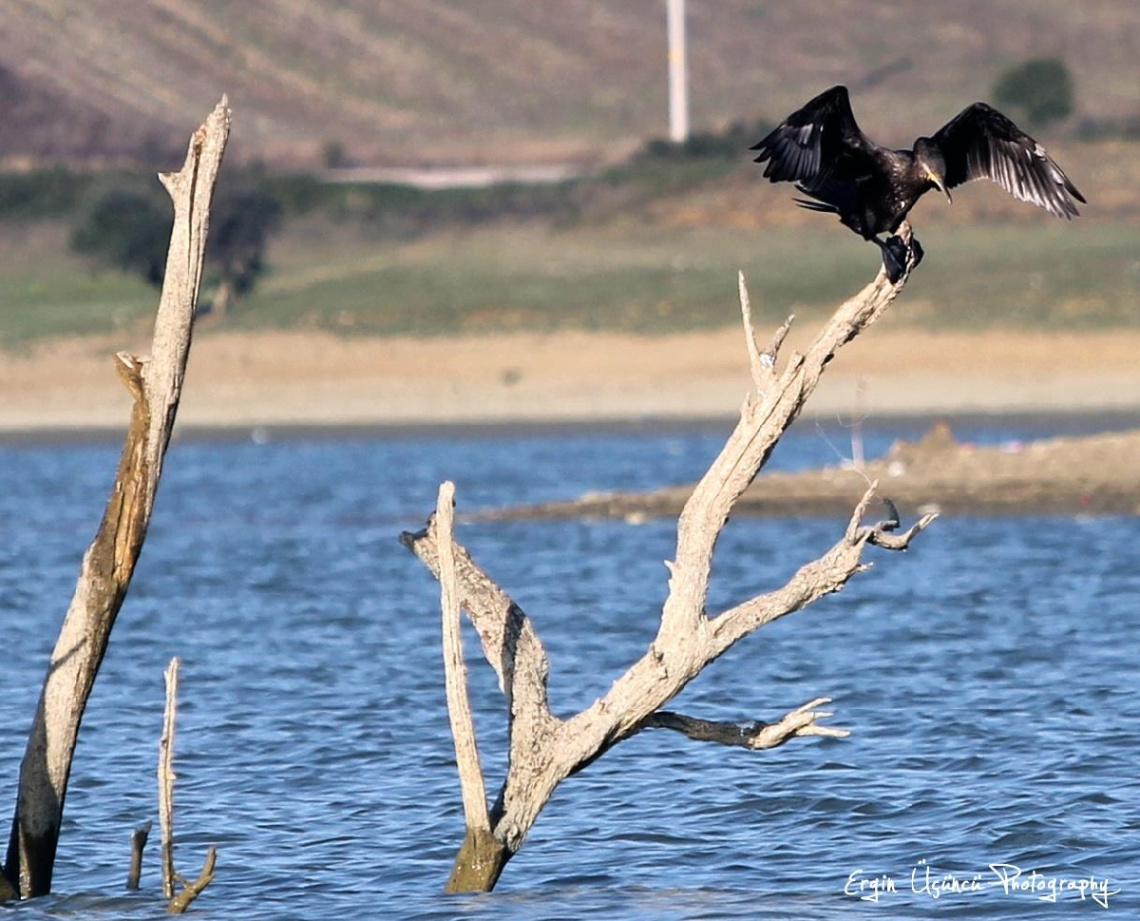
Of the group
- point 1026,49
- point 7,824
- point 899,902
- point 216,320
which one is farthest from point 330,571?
point 1026,49

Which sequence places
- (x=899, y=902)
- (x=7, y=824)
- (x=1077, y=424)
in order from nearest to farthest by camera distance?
(x=899, y=902) → (x=7, y=824) → (x=1077, y=424)

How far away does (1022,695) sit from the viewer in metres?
15.9

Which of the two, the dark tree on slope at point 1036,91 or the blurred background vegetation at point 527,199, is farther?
the dark tree on slope at point 1036,91

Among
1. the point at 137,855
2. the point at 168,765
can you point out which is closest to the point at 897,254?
the point at 168,765

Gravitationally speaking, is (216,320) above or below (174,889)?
above

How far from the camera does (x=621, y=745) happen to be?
47.8 ft

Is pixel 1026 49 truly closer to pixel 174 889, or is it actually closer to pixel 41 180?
pixel 41 180

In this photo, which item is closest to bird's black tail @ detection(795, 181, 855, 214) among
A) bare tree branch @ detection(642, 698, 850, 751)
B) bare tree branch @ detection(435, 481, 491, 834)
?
bare tree branch @ detection(435, 481, 491, 834)

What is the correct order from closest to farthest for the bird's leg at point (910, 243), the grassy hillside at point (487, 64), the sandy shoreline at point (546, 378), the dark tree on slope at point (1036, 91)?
the bird's leg at point (910, 243) < the sandy shoreline at point (546, 378) < the dark tree on slope at point (1036, 91) < the grassy hillside at point (487, 64)

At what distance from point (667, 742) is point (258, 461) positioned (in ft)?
79.5

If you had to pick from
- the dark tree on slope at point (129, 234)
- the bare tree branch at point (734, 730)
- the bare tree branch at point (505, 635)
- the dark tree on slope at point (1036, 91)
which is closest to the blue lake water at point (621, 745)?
the bare tree branch at point (734, 730)

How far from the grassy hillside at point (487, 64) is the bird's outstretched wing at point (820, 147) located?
85.9 metres

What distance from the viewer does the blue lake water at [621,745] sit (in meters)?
11.2

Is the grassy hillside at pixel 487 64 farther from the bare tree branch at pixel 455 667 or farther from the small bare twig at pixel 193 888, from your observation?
the bare tree branch at pixel 455 667
